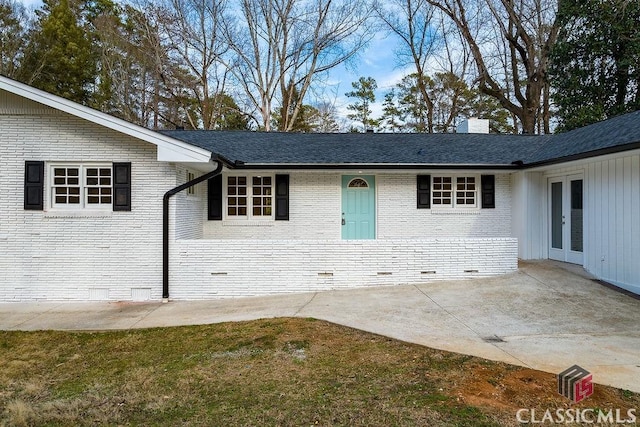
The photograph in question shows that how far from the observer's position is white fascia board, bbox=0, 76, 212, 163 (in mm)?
6902

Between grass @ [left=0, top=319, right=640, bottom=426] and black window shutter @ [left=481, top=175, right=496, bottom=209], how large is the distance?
22.4ft

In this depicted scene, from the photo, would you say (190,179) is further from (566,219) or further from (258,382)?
(566,219)

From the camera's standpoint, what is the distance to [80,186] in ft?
24.5

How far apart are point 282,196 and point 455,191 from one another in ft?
15.5

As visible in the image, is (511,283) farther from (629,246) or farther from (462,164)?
(462,164)

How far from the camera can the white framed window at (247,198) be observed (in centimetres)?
1008

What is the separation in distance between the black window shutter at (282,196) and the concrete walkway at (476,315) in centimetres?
307

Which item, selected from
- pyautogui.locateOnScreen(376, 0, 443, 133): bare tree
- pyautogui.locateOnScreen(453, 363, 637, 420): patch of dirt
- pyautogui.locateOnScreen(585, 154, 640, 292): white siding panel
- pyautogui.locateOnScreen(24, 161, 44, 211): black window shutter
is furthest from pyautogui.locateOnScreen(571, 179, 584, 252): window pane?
pyautogui.locateOnScreen(376, 0, 443, 133): bare tree

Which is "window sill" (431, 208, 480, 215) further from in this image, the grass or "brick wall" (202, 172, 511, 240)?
the grass

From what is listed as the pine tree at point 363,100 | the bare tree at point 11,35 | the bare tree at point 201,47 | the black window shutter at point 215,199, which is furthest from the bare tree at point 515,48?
the bare tree at point 11,35

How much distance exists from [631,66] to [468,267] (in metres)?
14.1

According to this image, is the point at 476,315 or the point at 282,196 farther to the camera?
the point at 282,196

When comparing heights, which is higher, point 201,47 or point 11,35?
point 201,47

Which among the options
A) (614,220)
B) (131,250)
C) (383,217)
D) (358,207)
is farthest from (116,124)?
(614,220)
